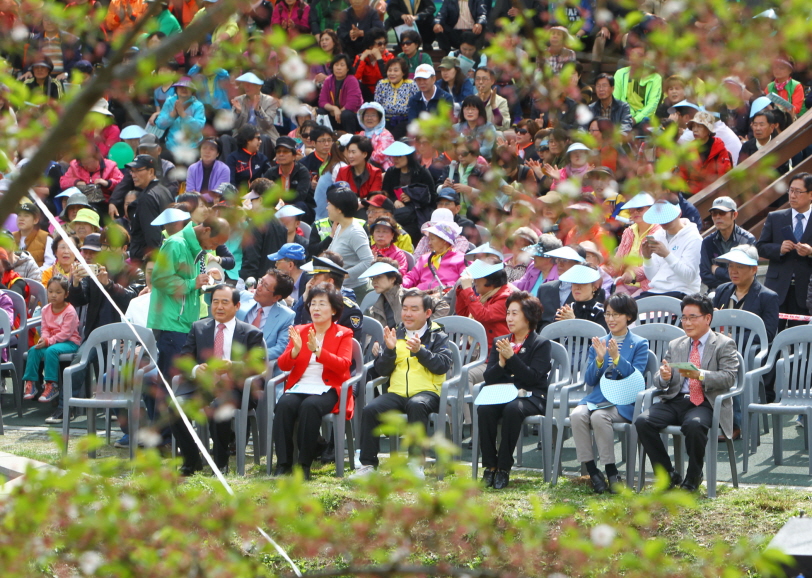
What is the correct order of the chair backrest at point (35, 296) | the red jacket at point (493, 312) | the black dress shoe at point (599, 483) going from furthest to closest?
1. the chair backrest at point (35, 296)
2. the red jacket at point (493, 312)
3. the black dress shoe at point (599, 483)

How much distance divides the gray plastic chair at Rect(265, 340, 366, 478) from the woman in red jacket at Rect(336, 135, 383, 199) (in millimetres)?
4032

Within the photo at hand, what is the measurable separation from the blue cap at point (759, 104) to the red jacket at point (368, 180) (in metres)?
4.01

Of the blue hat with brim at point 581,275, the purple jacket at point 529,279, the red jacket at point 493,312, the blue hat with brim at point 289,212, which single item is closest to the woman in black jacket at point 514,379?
the blue hat with brim at point 581,275

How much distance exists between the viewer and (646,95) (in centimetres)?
1294

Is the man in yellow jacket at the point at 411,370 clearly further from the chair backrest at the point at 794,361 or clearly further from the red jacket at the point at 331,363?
the chair backrest at the point at 794,361

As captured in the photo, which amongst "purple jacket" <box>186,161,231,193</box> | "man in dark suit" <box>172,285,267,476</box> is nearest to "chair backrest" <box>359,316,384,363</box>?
"man in dark suit" <box>172,285,267,476</box>

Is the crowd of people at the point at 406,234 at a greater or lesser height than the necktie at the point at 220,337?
greater

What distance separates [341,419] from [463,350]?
119cm

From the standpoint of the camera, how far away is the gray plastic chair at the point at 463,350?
327 inches

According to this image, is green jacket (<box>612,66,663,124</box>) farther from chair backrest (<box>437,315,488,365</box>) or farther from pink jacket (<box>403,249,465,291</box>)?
chair backrest (<box>437,315,488,365</box>)

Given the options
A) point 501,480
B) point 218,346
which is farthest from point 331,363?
point 501,480

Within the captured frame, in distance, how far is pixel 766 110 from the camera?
11.7 m

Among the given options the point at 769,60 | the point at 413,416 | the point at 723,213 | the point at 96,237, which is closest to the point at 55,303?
the point at 96,237

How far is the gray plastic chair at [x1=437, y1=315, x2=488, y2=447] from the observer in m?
8.30
